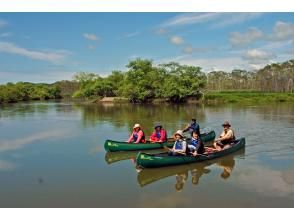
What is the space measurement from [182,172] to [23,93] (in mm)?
95564

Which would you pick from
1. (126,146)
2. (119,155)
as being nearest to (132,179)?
(119,155)

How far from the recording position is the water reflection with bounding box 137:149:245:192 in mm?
11516

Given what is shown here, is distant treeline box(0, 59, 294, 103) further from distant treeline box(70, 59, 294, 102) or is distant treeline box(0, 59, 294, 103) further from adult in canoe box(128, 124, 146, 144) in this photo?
adult in canoe box(128, 124, 146, 144)

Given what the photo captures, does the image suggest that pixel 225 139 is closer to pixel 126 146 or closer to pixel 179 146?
pixel 179 146

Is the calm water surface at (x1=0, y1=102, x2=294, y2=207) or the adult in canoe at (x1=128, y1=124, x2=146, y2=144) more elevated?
the adult in canoe at (x1=128, y1=124, x2=146, y2=144)

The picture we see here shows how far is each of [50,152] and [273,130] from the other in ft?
48.0

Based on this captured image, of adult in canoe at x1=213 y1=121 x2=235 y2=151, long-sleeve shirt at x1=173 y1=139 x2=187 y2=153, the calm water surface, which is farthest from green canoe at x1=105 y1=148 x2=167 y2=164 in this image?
long-sleeve shirt at x1=173 y1=139 x2=187 y2=153

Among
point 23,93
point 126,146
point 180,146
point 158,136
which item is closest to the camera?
point 180,146

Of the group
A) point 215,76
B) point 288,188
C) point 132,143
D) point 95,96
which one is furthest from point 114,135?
point 215,76

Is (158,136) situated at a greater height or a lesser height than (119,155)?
greater

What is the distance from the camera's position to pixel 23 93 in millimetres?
100562

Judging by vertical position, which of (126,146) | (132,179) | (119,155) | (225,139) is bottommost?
(132,179)

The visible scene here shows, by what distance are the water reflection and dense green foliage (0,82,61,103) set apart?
7876cm

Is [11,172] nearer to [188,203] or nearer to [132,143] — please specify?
[132,143]
